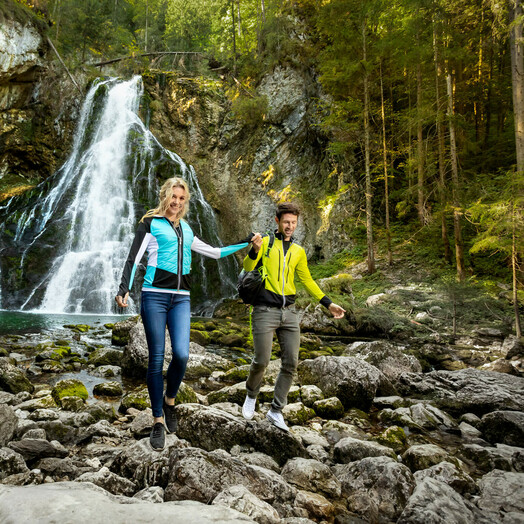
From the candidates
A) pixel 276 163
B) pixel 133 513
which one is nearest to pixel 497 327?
pixel 133 513

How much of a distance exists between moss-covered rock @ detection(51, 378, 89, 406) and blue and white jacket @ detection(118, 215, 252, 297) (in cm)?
270

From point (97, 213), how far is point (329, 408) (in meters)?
17.9

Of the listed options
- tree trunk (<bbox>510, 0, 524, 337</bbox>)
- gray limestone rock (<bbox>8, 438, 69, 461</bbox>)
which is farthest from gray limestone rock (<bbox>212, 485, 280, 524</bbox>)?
tree trunk (<bbox>510, 0, 524, 337</bbox>)

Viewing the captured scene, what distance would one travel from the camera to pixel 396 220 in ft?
61.1

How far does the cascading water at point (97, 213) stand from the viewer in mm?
16203

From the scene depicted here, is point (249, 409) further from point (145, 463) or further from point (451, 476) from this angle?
point (451, 476)

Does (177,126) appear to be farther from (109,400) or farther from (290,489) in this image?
(290,489)

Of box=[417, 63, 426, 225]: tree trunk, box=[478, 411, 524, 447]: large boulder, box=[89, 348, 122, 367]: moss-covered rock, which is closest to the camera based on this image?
box=[478, 411, 524, 447]: large boulder

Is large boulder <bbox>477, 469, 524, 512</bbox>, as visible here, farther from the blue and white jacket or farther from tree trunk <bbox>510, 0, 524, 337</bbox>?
tree trunk <bbox>510, 0, 524, 337</bbox>

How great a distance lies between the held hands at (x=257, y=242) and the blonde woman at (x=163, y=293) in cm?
60

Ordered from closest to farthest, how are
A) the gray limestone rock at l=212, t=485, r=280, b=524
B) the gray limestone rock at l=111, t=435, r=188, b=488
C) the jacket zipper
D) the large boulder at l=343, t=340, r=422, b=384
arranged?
the gray limestone rock at l=212, t=485, r=280, b=524, the gray limestone rock at l=111, t=435, r=188, b=488, the jacket zipper, the large boulder at l=343, t=340, r=422, b=384

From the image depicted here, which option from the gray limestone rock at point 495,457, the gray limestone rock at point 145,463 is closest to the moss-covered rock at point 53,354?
the gray limestone rock at point 145,463

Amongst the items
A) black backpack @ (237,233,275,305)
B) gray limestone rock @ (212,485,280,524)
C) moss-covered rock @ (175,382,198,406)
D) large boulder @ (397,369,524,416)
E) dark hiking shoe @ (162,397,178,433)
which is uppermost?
black backpack @ (237,233,275,305)

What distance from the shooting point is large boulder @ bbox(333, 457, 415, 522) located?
9.05ft
